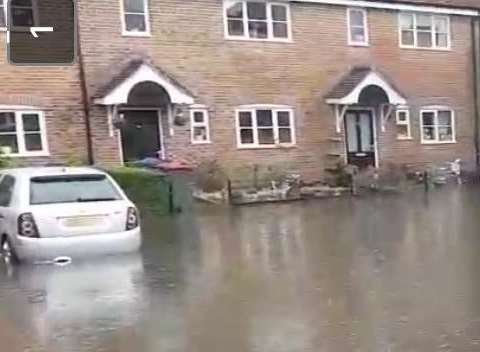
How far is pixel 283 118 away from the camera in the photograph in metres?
26.2

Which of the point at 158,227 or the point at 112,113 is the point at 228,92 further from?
the point at 158,227

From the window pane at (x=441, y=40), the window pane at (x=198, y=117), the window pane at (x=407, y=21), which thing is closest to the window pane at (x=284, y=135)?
the window pane at (x=198, y=117)

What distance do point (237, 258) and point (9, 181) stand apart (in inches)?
136

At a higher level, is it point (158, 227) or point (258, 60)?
point (258, 60)

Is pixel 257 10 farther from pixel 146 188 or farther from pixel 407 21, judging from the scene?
pixel 146 188

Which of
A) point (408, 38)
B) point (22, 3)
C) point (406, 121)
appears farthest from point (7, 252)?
point (408, 38)

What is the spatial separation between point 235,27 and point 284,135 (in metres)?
3.60

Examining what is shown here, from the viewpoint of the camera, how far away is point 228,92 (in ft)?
81.9

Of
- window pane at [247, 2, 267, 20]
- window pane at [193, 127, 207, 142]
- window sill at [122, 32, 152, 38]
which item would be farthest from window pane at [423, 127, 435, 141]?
window sill at [122, 32, 152, 38]

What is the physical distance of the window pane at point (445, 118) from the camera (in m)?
30.1

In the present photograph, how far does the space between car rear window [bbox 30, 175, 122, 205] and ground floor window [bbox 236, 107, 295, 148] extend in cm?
A: 1347

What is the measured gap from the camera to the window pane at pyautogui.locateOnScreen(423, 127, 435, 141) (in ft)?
97.3

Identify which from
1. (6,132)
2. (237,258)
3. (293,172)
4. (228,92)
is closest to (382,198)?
(293,172)

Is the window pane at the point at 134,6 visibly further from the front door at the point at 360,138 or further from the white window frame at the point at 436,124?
the white window frame at the point at 436,124
